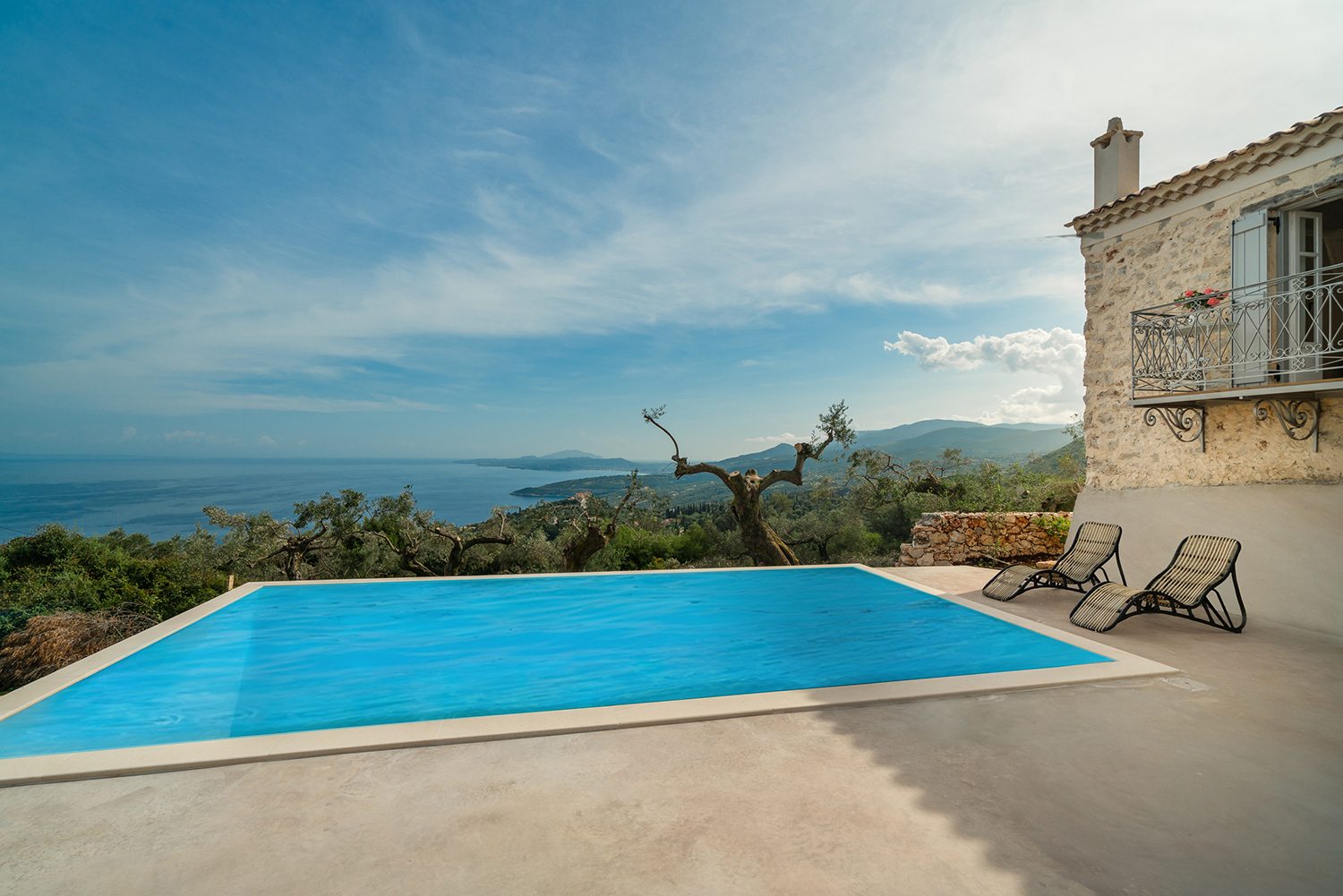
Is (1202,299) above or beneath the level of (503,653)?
above

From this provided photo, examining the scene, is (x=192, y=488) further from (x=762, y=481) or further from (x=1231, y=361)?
(x=1231, y=361)

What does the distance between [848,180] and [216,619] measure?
44.6 ft

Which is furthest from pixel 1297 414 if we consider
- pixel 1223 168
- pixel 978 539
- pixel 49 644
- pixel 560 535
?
pixel 49 644

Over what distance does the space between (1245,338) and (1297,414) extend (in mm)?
999

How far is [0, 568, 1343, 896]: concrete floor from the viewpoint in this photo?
7.95 feet

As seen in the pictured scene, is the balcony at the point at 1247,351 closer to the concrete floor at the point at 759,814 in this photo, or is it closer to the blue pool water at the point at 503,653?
the blue pool water at the point at 503,653

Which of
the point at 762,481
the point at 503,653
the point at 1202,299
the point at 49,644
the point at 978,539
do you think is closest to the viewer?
the point at 503,653

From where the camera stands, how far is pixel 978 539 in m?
11.1

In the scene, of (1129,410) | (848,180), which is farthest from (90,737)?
(848,180)

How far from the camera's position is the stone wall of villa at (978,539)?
11008 millimetres

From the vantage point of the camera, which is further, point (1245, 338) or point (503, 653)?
point (1245, 338)

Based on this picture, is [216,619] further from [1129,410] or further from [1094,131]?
[1094,131]

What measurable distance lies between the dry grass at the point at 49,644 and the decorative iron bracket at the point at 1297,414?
14.4m

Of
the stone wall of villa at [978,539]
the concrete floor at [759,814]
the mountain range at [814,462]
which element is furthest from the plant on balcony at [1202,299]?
the mountain range at [814,462]
